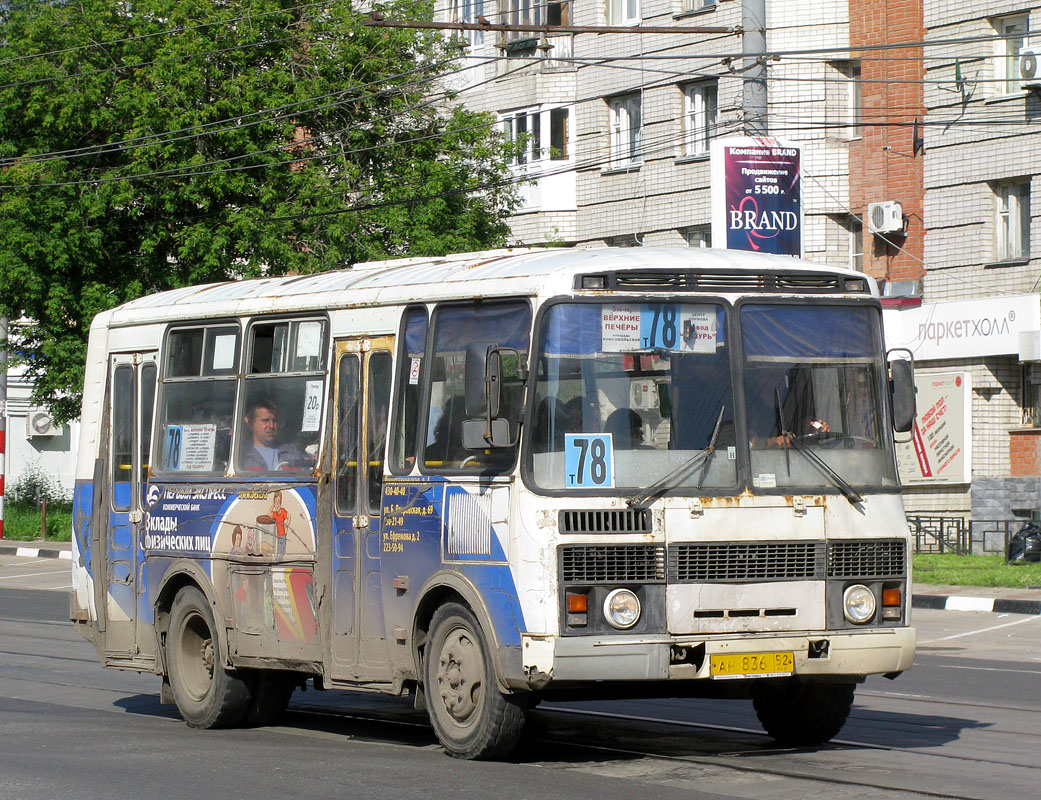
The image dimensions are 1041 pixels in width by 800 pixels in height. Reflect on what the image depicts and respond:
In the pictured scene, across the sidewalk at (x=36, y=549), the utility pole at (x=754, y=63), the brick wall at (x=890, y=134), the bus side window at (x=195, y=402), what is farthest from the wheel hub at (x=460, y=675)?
the sidewalk at (x=36, y=549)

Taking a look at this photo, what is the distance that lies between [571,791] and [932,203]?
78.9 feet

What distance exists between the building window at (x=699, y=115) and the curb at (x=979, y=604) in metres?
15.8

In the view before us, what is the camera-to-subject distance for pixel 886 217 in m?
31.1

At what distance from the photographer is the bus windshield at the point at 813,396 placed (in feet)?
30.7

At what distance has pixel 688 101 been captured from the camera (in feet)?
118

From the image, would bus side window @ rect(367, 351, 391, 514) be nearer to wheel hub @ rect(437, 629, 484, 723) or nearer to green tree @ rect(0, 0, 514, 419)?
wheel hub @ rect(437, 629, 484, 723)

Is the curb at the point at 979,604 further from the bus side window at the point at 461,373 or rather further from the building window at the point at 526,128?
the building window at the point at 526,128

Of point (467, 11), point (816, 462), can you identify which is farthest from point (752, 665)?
point (467, 11)

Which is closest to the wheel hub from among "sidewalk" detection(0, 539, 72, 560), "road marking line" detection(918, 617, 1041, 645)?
"road marking line" detection(918, 617, 1041, 645)

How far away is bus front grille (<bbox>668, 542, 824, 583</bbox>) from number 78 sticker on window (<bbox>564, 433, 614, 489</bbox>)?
0.49 m

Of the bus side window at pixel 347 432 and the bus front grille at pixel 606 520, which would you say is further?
the bus side window at pixel 347 432

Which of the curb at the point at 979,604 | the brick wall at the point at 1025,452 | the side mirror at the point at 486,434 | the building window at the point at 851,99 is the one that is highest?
the building window at the point at 851,99

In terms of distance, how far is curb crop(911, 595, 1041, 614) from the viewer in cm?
1977

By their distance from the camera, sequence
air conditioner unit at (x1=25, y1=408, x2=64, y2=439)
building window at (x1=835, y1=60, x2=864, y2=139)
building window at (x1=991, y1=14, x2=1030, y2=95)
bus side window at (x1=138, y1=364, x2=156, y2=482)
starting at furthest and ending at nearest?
1. air conditioner unit at (x1=25, y1=408, x2=64, y2=439)
2. building window at (x1=835, y1=60, x2=864, y2=139)
3. building window at (x1=991, y1=14, x2=1030, y2=95)
4. bus side window at (x1=138, y1=364, x2=156, y2=482)
